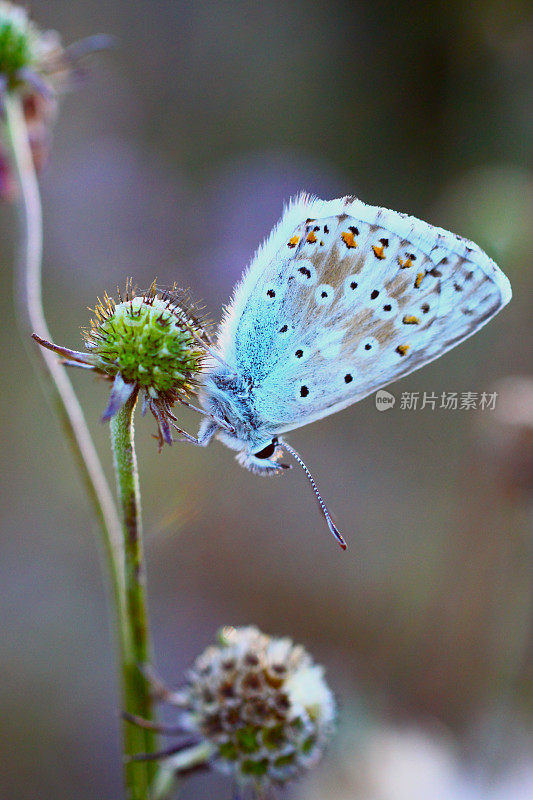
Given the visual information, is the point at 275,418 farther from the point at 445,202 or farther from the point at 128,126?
the point at 128,126

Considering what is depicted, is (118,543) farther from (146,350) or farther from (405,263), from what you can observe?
(405,263)

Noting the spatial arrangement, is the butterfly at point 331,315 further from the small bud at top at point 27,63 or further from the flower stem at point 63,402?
the small bud at top at point 27,63

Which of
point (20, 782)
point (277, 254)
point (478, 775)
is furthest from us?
point (20, 782)

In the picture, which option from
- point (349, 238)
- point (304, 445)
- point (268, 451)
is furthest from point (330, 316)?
point (304, 445)

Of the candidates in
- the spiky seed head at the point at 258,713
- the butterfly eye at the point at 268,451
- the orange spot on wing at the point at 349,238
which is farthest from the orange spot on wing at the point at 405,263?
the spiky seed head at the point at 258,713

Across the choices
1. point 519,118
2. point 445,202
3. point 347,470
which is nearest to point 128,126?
point 445,202
